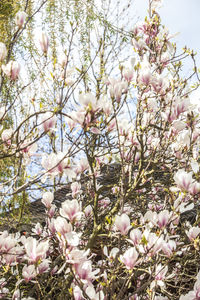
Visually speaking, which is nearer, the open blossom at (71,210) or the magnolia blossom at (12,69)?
the open blossom at (71,210)

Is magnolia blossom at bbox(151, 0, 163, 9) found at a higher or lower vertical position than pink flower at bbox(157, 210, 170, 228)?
higher

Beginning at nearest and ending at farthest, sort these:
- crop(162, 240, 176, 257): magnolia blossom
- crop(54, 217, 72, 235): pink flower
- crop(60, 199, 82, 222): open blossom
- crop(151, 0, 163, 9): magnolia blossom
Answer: crop(54, 217, 72, 235): pink flower
crop(60, 199, 82, 222): open blossom
crop(162, 240, 176, 257): magnolia blossom
crop(151, 0, 163, 9): magnolia blossom

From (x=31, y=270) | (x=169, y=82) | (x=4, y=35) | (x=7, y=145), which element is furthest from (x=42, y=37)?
Result: (x=4, y=35)

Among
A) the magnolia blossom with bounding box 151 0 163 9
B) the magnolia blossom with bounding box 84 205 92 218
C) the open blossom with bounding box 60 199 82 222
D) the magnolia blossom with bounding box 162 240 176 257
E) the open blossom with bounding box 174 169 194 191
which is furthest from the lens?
the magnolia blossom with bounding box 151 0 163 9

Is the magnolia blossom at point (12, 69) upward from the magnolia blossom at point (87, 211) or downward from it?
upward

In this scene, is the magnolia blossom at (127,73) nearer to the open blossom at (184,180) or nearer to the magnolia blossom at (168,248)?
the open blossom at (184,180)

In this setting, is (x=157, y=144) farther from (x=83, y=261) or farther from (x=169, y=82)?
(x=83, y=261)

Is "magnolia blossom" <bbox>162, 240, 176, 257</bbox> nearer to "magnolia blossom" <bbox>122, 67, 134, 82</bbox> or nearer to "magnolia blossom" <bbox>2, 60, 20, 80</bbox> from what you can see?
"magnolia blossom" <bbox>122, 67, 134, 82</bbox>

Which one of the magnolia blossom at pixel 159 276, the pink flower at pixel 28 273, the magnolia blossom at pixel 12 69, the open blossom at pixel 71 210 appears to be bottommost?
the magnolia blossom at pixel 159 276

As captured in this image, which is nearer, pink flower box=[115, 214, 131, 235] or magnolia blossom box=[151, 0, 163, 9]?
pink flower box=[115, 214, 131, 235]

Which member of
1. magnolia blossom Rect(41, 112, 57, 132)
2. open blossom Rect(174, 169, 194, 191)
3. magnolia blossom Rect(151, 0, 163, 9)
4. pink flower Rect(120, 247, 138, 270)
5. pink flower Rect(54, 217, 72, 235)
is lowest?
pink flower Rect(120, 247, 138, 270)

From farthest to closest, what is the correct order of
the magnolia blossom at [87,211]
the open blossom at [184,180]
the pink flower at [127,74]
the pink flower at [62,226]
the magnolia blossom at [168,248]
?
the magnolia blossom at [87,211] < the pink flower at [127,74] < the magnolia blossom at [168,248] < the open blossom at [184,180] < the pink flower at [62,226]

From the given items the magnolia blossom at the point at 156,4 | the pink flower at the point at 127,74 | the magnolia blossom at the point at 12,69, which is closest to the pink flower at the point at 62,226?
the magnolia blossom at the point at 12,69

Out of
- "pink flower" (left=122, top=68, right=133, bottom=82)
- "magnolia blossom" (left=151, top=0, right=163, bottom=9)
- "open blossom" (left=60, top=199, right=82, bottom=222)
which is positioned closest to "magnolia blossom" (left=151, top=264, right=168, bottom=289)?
"open blossom" (left=60, top=199, right=82, bottom=222)
